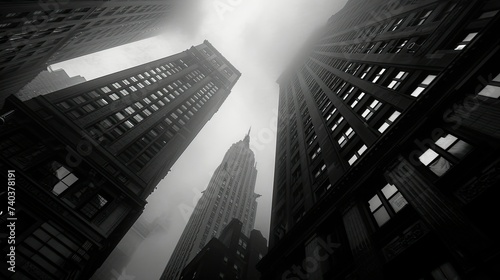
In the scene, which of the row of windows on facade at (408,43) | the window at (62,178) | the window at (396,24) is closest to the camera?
the row of windows on facade at (408,43)

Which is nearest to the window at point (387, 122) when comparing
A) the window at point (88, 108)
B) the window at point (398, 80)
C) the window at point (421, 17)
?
the window at point (398, 80)

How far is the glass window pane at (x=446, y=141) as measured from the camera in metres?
13.3

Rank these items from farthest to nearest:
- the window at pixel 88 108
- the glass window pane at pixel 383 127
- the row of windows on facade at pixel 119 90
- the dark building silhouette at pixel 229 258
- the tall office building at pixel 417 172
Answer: the dark building silhouette at pixel 229 258
the window at pixel 88 108
the row of windows on facade at pixel 119 90
the glass window pane at pixel 383 127
the tall office building at pixel 417 172

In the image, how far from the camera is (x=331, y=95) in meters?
36.1

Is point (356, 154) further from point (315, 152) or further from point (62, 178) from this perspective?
point (62, 178)

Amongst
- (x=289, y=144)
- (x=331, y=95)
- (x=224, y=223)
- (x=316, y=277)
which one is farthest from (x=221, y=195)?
(x=316, y=277)

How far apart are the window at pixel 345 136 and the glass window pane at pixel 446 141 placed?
9259 mm

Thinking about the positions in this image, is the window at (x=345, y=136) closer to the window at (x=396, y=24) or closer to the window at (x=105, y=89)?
the window at (x=396, y=24)

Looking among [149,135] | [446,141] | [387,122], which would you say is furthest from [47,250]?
[446,141]

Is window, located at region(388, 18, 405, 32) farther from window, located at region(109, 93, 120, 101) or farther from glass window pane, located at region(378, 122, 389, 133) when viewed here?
window, located at region(109, 93, 120, 101)

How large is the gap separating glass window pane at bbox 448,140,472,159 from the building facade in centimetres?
15484

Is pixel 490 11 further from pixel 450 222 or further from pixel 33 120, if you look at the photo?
pixel 33 120

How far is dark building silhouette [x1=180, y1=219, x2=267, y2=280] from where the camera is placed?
5384cm

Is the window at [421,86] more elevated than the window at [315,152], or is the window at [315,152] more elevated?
the window at [315,152]
